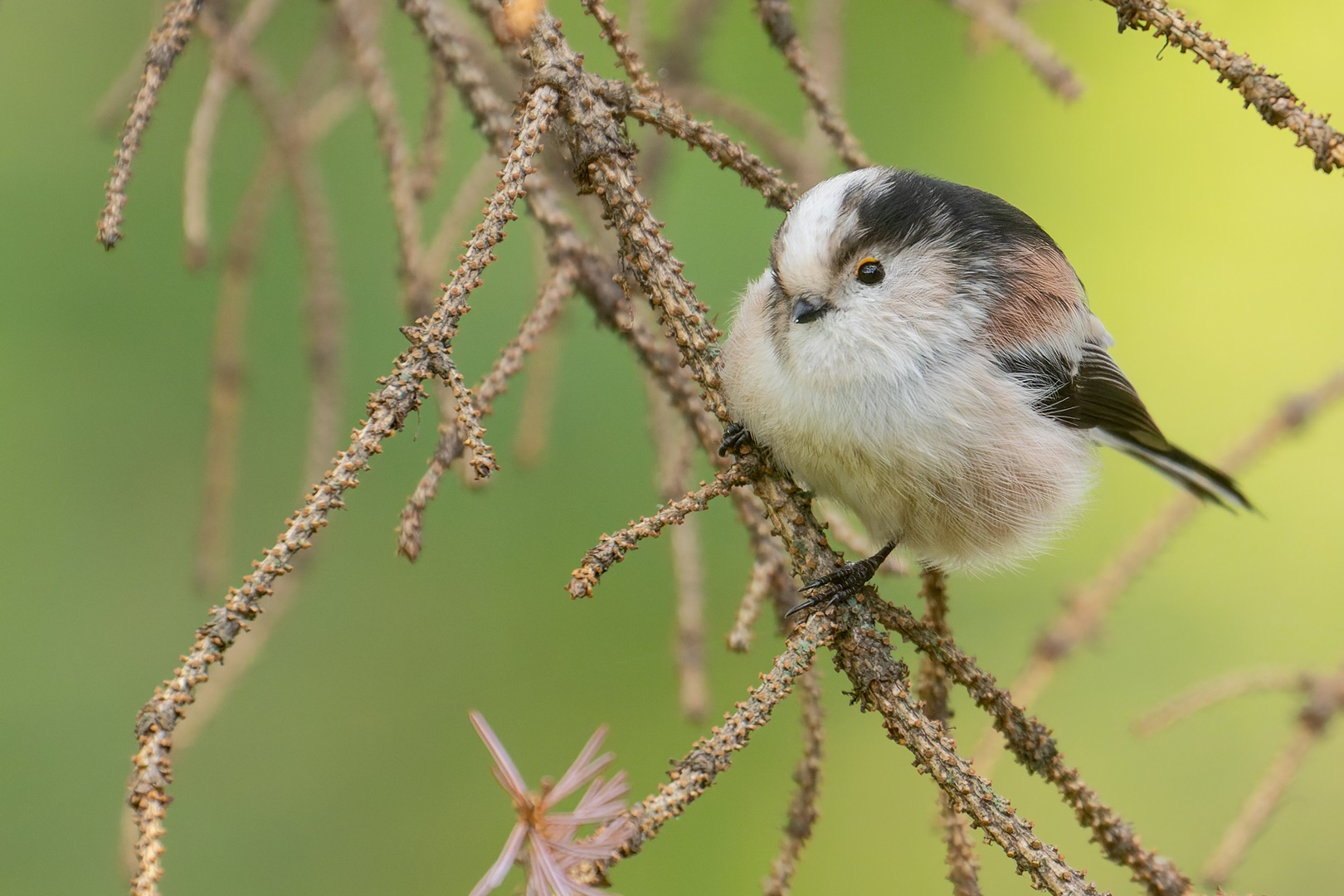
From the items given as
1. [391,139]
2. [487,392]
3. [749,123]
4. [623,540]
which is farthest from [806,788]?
[749,123]

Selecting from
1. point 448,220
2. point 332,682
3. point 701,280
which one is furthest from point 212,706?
point 701,280

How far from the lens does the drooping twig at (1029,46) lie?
4.66ft

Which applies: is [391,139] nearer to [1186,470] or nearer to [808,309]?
[808,309]

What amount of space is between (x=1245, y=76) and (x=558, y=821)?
76cm

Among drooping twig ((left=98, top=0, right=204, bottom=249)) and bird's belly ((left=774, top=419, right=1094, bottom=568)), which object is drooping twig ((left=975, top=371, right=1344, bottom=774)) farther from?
drooping twig ((left=98, top=0, right=204, bottom=249))

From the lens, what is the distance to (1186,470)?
212 centimetres

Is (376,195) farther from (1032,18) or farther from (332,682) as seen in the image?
(1032,18)

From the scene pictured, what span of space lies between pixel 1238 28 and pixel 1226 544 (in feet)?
4.20

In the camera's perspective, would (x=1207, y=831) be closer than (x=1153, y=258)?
Yes

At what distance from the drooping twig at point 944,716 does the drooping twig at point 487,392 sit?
486 mm

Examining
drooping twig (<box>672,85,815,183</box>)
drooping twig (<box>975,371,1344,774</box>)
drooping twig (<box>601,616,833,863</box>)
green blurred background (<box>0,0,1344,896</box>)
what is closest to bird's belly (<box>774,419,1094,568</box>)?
drooping twig (<box>975,371,1344,774</box>)

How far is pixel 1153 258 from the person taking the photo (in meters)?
3.16

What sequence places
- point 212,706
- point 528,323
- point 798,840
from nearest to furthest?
point 798,840, point 528,323, point 212,706

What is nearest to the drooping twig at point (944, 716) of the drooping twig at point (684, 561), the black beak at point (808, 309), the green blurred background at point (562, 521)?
the drooping twig at point (684, 561)
